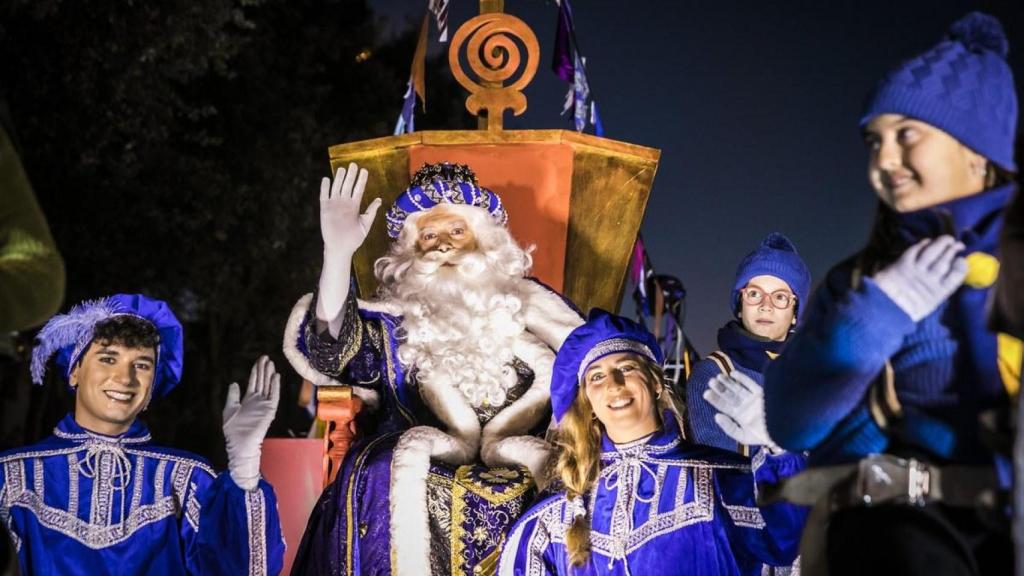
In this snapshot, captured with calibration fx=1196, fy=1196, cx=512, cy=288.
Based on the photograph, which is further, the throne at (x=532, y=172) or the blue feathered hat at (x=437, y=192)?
the throne at (x=532, y=172)

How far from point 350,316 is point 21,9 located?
16.7 feet

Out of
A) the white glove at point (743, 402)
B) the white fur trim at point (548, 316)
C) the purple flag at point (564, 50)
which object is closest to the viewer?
the white glove at point (743, 402)

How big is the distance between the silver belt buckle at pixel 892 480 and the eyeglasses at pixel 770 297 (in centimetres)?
266

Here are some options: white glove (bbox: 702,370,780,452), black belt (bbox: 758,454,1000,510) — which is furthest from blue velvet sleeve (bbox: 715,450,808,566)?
black belt (bbox: 758,454,1000,510)

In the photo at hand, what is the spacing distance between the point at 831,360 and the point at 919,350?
159mm

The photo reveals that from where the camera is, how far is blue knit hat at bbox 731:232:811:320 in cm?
475

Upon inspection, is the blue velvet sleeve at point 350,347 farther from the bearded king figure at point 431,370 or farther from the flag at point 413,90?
the flag at point 413,90

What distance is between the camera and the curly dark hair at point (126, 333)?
420cm

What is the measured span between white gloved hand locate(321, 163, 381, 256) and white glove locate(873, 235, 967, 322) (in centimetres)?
277

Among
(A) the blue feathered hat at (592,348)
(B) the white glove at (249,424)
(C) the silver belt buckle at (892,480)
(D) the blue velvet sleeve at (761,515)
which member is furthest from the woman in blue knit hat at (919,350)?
(B) the white glove at (249,424)

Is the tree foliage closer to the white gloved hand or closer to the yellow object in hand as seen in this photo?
the white gloved hand

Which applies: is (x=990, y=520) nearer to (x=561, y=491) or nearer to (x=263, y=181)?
(x=561, y=491)

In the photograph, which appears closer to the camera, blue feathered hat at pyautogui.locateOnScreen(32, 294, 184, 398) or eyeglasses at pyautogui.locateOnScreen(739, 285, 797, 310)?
blue feathered hat at pyautogui.locateOnScreen(32, 294, 184, 398)

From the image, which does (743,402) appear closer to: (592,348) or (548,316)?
(592,348)
